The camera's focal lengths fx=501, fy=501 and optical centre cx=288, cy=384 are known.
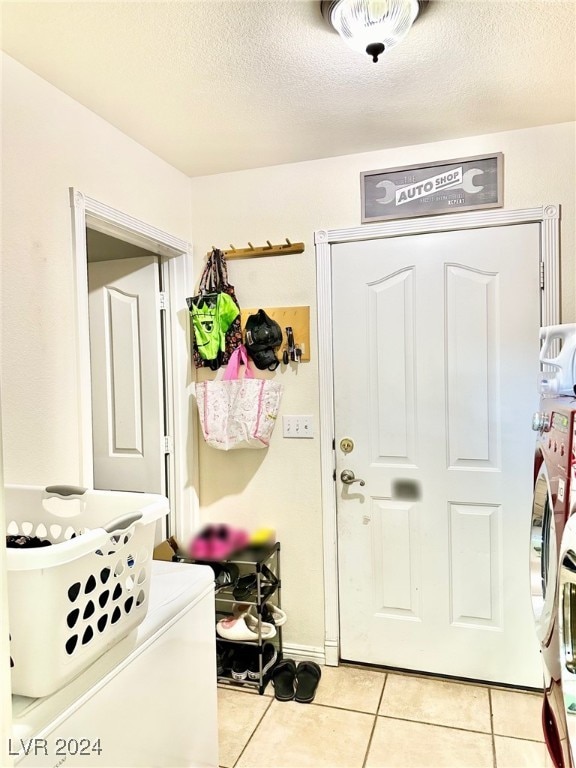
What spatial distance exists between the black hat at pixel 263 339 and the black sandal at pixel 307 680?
1.26m

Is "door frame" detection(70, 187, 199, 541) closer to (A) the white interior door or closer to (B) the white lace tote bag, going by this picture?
(A) the white interior door

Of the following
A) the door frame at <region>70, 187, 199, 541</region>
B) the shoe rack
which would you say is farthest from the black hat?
the shoe rack

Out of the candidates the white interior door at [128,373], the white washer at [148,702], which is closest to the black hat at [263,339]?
the white interior door at [128,373]

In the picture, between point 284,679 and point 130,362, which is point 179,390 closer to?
point 130,362

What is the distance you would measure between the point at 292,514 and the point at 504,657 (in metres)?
0.99

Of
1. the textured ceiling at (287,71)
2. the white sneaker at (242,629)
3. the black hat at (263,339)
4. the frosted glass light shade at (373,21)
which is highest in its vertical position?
the textured ceiling at (287,71)

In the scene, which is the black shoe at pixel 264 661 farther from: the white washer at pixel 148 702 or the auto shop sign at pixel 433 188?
the auto shop sign at pixel 433 188

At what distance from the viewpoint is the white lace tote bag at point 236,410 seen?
6.74 ft

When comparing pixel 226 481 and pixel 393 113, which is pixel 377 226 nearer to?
pixel 393 113

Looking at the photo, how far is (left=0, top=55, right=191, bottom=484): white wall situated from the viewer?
1.37 m

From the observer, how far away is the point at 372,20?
4.04 ft

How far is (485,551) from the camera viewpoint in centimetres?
196

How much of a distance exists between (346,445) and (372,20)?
145 centimetres

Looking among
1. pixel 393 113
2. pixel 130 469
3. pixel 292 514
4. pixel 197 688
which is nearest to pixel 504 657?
pixel 292 514
